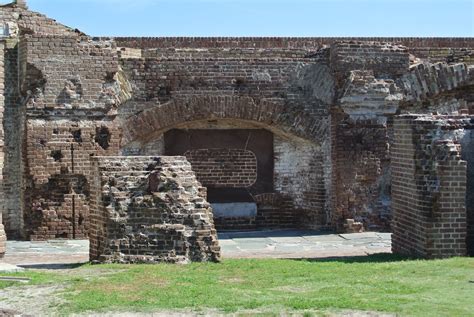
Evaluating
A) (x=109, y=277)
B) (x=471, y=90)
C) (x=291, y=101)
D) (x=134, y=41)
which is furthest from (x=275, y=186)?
(x=109, y=277)

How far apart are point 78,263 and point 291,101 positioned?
6.41 m

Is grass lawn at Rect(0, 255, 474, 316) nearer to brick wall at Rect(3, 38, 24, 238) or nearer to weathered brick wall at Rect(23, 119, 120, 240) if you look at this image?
weathered brick wall at Rect(23, 119, 120, 240)

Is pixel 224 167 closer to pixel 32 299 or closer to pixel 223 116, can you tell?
pixel 223 116

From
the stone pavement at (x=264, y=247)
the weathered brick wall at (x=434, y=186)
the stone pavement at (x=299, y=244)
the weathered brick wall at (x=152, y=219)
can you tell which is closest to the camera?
the weathered brick wall at (x=152, y=219)

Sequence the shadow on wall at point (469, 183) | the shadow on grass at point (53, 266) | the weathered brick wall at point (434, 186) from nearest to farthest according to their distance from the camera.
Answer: the weathered brick wall at point (434, 186)
the shadow on grass at point (53, 266)
the shadow on wall at point (469, 183)

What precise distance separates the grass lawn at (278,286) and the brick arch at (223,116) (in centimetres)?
559

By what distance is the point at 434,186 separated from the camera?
10.5 meters

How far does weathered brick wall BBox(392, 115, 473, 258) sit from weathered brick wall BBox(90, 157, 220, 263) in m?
2.80

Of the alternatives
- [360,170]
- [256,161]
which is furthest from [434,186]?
[256,161]

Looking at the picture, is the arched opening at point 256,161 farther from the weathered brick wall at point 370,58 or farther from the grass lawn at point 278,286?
the grass lawn at point 278,286

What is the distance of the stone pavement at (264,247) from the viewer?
12109 millimetres

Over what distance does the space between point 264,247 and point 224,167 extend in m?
3.65

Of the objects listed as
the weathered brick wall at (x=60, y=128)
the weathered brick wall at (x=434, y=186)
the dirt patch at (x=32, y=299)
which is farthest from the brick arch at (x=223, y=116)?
the dirt patch at (x=32, y=299)

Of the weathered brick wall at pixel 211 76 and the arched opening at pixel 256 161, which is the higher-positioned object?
the weathered brick wall at pixel 211 76
